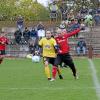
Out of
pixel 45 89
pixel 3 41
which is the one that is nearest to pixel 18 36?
pixel 3 41

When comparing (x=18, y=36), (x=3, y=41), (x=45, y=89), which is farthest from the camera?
(x=18, y=36)

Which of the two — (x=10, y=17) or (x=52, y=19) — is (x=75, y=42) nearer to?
(x=52, y=19)

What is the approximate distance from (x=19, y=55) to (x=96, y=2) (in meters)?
19.9

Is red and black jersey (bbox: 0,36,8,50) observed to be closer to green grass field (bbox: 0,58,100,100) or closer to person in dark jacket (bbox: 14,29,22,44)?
person in dark jacket (bbox: 14,29,22,44)

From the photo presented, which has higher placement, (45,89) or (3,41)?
(3,41)

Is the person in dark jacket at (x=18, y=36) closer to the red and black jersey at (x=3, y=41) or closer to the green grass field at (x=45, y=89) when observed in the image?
the red and black jersey at (x=3, y=41)

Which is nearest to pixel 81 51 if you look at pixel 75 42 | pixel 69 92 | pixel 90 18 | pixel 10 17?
pixel 75 42

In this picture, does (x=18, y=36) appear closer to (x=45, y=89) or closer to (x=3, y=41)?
(x=3, y=41)

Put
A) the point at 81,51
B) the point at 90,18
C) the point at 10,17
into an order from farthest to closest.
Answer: the point at 10,17
the point at 90,18
the point at 81,51

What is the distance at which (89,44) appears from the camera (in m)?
37.9

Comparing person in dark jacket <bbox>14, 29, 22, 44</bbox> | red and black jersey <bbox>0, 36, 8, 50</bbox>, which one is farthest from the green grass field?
person in dark jacket <bbox>14, 29, 22, 44</bbox>

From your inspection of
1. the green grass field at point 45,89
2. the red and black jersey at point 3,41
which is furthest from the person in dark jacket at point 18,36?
the green grass field at point 45,89

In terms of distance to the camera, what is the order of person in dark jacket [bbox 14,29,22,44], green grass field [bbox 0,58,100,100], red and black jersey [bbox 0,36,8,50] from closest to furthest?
green grass field [bbox 0,58,100,100]
red and black jersey [bbox 0,36,8,50]
person in dark jacket [bbox 14,29,22,44]

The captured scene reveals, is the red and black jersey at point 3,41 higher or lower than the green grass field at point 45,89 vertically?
higher
